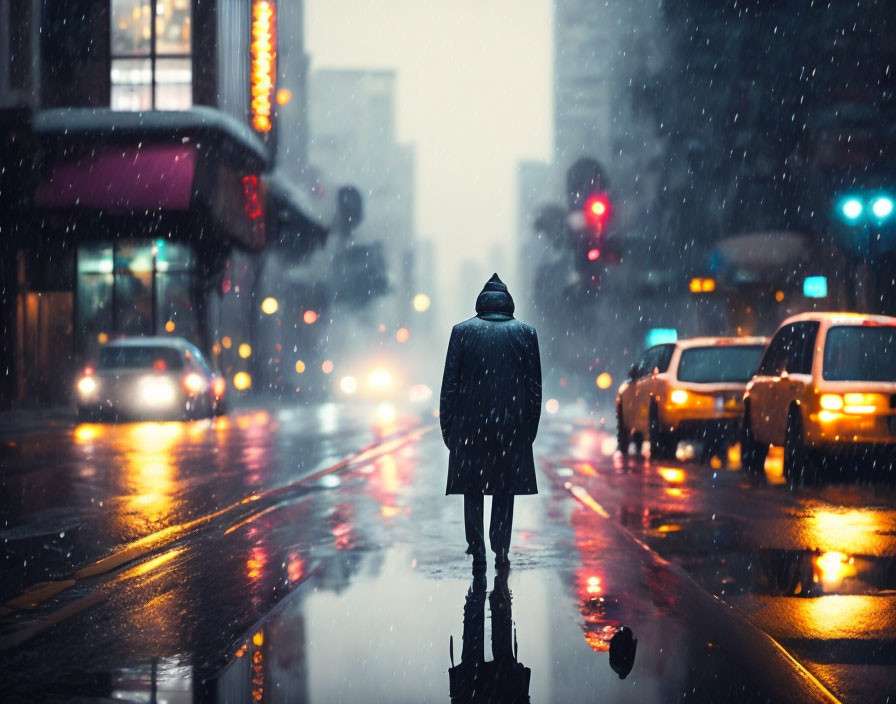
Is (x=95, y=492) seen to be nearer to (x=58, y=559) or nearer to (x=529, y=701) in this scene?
(x=58, y=559)

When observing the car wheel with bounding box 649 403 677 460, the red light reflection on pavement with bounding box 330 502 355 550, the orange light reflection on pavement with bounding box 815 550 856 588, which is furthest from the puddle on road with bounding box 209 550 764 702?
the car wheel with bounding box 649 403 677 460

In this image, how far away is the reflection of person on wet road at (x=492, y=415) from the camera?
25.1ft

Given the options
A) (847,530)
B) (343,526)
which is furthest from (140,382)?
(847,530)

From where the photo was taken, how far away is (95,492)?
12.2m

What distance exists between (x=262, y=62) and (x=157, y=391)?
1922 cm

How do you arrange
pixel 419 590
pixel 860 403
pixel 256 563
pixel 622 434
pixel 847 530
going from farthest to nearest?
pixel 622 434 < pixel 860 403 < pixel 847 530 < pixel 256 563 < pixel 419 590

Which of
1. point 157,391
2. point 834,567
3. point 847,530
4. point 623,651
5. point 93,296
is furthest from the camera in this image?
point 93,296

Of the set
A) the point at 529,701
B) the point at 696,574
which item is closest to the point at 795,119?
the point at 696,574

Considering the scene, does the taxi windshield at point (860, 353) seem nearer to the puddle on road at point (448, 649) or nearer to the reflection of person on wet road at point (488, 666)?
the puddle on road at point (448, 649)

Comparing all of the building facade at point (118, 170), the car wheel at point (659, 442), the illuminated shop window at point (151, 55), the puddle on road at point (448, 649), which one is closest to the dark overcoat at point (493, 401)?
the puddle on road at point (448, 649)

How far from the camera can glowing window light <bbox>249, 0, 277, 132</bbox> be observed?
1583 inches

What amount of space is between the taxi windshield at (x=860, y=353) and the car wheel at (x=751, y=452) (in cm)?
207

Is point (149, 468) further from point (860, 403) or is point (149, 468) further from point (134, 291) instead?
point (134, 291)

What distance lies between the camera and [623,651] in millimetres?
5348
